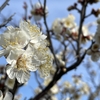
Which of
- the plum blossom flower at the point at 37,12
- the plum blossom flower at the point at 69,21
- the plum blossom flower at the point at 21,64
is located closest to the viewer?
the plum blossom flower at the point at 21,64

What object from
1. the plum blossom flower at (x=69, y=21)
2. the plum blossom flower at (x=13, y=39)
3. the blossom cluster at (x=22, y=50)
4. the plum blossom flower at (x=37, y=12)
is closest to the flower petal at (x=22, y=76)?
the blossom cluster at (x=22, y=50)

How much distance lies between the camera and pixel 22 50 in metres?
1.56

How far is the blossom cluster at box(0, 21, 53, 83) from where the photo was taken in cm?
154

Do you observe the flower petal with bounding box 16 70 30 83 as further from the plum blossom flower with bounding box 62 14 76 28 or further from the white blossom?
the plum blossom flower with bounding box 62 14 76 28

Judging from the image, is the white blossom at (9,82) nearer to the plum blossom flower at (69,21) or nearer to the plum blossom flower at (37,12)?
the plum blossom flower at (37,12)

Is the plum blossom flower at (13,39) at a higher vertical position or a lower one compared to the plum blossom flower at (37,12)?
Answer: higher

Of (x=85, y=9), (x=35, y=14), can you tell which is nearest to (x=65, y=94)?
(x=35, y=14)

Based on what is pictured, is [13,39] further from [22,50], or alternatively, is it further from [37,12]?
[37,12]

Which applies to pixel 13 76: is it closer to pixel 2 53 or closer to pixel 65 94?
pixel 2 53

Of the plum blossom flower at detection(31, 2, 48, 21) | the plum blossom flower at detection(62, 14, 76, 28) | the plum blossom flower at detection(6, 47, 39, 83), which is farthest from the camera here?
the plum blossom flower at detection(62, 14, 76, 28)

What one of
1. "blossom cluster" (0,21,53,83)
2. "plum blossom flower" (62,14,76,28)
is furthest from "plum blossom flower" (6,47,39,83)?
"plum blossom flower" (62,14,76,28)

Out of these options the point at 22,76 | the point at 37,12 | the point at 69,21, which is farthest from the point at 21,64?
the point at 69,21

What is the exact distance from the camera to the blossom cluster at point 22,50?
1.54 metres

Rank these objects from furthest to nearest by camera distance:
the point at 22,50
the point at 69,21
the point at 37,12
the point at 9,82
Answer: the point at 69,21 < the point at 9,82 < the point at 37,12 < the point at 22,50
